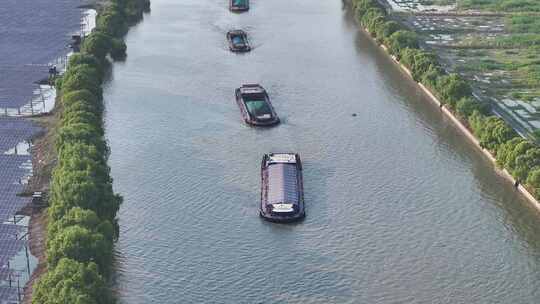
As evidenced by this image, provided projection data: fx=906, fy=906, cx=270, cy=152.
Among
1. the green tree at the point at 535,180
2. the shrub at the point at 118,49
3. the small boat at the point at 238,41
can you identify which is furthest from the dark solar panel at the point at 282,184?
the shrub at the point at 118,49

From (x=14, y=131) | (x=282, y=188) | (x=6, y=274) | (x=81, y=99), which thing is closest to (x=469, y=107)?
(x=282, y=188)

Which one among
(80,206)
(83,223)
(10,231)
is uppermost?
(83,223)

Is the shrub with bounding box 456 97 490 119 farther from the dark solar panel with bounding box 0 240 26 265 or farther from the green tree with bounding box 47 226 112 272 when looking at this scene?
the dark solar panel with bounding box 0 240 26 265

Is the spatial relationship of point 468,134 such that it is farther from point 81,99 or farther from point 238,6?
point 238,6

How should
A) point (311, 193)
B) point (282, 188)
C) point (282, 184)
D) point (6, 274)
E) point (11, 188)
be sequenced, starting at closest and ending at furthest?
point (6, 274) < point (282, 188) < point (282, 184) < point (11, 188) < point (311, 193)

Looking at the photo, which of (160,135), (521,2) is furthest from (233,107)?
(521,2)

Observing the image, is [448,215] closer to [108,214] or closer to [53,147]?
[108,214]

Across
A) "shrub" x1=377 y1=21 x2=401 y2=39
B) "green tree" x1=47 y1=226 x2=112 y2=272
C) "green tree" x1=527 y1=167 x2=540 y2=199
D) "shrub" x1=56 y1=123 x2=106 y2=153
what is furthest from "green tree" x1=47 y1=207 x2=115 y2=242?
"shrub" x1=377 y1=21 x2=401 y2=39
